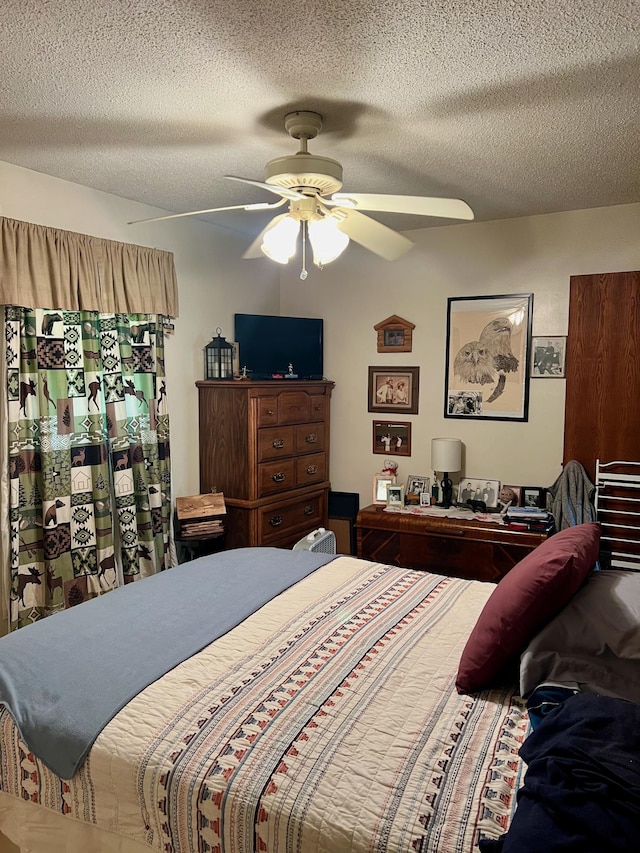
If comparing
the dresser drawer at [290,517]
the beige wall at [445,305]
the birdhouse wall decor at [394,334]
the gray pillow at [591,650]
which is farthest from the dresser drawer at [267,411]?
the gray pillow at [591,650]

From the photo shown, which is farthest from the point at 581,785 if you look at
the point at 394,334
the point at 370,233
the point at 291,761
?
the point at 394,334

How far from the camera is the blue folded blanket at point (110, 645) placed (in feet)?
5.12

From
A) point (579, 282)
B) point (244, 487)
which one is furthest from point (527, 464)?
point (244, 487)

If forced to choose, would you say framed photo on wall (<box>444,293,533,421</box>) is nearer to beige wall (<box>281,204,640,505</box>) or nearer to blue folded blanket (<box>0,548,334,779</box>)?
beige wall (<box>281,204,640,505</box>)

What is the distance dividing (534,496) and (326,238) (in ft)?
8.12

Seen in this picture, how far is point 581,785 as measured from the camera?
3.71 ft

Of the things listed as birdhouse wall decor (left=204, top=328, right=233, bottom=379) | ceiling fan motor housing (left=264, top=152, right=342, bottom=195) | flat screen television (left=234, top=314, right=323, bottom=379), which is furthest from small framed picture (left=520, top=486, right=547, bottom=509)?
ceiling fan motor housing (left=264, top=152, right=342, bottom=195)

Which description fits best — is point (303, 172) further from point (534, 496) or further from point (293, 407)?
point (534, 496)

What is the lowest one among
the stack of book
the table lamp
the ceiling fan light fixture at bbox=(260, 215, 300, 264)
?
the stack of book

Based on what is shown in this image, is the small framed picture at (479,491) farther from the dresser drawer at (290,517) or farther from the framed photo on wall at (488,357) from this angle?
the dresser drawer at (290,517)

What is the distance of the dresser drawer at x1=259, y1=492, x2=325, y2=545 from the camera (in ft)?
13.5

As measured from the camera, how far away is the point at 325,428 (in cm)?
470

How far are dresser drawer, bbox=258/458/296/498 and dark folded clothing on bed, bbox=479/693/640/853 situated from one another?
9.44 ft

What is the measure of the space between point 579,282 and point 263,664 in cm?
308
